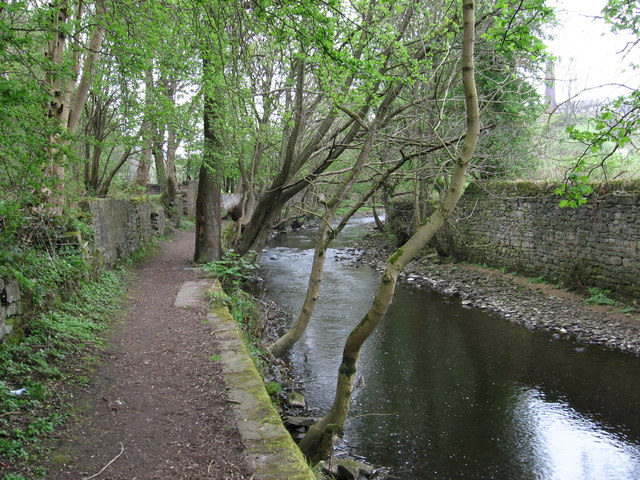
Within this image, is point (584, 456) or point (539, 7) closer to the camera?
point (539, 7)

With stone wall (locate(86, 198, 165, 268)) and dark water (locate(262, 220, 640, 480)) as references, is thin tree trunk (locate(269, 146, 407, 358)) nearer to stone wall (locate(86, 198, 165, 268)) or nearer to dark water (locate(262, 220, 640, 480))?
dark water (locate(262, 220, 640, 480))

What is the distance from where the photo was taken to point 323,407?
6.27m

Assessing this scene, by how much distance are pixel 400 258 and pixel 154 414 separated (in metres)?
2.36

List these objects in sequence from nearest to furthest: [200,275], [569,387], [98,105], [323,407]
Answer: [323,407] → [569,387] → [200,275] → [98,105]

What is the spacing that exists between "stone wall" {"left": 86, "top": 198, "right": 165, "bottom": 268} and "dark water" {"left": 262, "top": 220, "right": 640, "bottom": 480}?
3891 millimetres

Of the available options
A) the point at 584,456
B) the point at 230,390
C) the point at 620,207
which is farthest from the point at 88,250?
the point at 620,207

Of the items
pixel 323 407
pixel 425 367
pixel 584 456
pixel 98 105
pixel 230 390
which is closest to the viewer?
pixel 230 390

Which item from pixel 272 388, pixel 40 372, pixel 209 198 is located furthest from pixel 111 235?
pixel 40 372

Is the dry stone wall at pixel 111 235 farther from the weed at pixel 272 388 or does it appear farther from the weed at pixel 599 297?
the weed at pixel 599 297

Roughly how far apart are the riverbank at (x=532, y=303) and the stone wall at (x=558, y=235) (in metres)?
0.49

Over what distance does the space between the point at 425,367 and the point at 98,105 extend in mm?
9573

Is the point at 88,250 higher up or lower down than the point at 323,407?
higher up

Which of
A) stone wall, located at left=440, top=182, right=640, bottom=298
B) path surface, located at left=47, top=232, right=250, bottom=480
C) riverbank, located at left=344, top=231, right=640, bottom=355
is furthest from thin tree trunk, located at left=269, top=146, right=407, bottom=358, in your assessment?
riverbank, located at left=344, top=231, right=640, bottom=355

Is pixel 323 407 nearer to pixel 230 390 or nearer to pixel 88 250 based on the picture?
pixel 230 390
